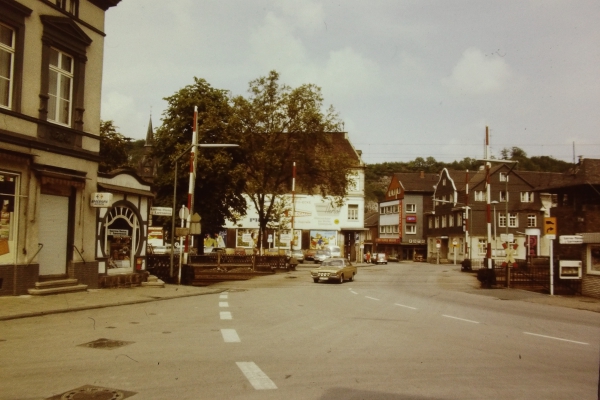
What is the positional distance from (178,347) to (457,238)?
7908 cm

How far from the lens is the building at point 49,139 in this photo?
54.2 ft

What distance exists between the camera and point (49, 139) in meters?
18.1

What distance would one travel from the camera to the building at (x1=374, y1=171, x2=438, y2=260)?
9906cm

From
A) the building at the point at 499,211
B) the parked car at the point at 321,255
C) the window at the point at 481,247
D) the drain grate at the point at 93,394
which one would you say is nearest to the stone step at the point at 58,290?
the drain grate at the point at 93,394

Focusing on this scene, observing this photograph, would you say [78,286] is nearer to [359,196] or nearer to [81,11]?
[81,11]

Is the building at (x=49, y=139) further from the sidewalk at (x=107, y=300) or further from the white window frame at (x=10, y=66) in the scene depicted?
the sidewalk at (x=107, y=300)

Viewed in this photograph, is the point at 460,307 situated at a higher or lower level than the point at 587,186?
lower

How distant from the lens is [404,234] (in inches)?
3895

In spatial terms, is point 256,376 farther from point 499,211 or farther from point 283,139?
point 499,211

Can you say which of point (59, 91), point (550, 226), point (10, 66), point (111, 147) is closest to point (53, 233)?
point (59, 91)

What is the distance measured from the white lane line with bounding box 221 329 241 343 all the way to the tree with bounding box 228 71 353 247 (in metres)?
29.8

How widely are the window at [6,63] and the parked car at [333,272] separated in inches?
776

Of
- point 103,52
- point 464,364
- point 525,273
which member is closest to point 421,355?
point 464,364

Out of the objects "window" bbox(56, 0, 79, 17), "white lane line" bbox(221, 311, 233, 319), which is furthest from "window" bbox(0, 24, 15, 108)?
"white lane line" bbox(221, 311, 233, 319)
